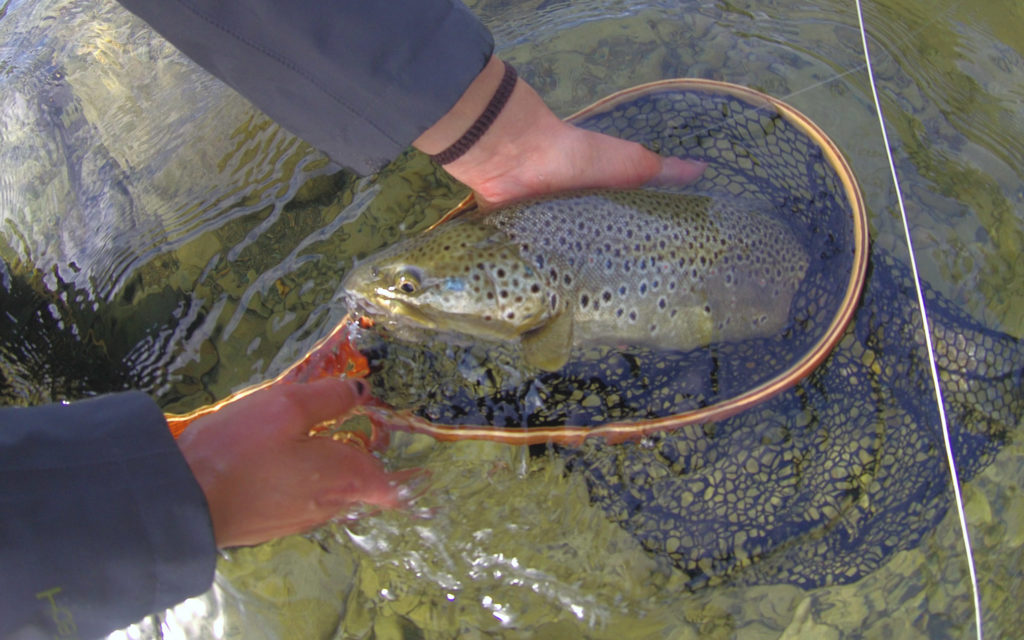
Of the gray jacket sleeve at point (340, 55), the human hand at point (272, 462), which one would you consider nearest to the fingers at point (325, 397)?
the human hand at point (272, 462)

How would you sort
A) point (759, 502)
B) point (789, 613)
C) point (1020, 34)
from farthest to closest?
point (1020, 34) < point (789, 613) < point (759, 502)

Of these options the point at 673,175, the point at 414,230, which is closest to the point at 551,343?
the point at 673,175

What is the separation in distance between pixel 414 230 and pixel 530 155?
89cm

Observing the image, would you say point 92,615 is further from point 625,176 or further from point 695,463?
point 625,176

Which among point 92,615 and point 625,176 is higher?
point 625,176

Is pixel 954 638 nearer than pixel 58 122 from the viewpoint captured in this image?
Yes

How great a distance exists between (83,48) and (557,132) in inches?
131

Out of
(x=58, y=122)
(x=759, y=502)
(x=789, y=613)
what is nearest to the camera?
(x=759, y=502)

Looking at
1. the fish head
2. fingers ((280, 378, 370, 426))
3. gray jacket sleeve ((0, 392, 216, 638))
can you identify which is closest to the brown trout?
the fish head

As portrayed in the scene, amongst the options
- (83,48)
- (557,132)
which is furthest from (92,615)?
(83,48)

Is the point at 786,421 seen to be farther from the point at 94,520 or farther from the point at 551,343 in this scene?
the point at 94,520

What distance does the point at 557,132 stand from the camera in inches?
95.8

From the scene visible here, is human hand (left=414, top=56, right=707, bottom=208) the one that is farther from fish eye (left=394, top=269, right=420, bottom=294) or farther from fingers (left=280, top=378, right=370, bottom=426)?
fingers (left=280, top=378, right=370, bottom=426)

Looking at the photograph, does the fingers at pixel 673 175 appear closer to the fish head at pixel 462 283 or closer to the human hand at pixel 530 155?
the human hand at pixel 530 155
